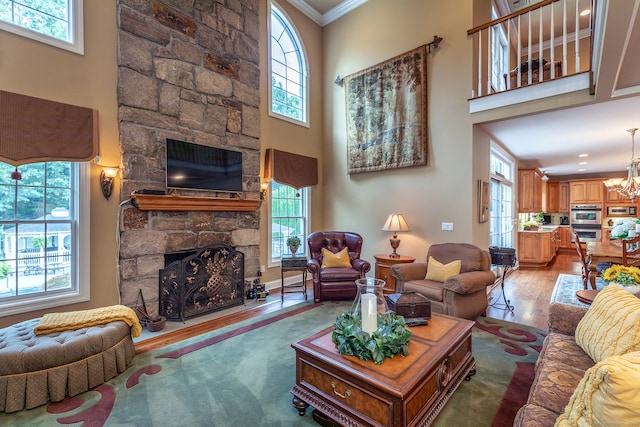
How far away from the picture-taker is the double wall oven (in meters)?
8.90

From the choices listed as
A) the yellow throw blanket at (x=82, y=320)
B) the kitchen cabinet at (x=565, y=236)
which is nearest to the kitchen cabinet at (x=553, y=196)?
the kitchen cabinet at (x=565, y=236)

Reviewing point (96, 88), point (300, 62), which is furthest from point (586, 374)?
point (300, 62)

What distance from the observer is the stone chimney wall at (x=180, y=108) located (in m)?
3.47

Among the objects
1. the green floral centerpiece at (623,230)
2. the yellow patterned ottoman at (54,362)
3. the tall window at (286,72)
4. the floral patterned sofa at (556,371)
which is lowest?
the yellow patterned ottoman at (54,362)

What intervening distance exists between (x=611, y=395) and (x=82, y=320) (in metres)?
3.27

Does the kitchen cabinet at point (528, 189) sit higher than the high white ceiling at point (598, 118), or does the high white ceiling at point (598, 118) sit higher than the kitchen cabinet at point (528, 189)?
the high white ceiling at point (598, 118)

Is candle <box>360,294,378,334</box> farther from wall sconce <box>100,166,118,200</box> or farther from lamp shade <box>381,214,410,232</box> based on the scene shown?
wall sconce <box>100,166,118,200</box>

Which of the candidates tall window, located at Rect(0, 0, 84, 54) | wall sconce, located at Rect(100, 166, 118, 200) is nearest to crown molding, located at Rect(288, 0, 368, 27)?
tall window, located at Rect(0, 0, 84, 54)

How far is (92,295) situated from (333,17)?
245 inches

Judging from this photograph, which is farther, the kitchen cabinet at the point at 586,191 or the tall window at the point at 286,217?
the kitchen cabinet at the point at 586,191

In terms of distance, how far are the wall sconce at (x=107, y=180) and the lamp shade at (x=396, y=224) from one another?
147 inches

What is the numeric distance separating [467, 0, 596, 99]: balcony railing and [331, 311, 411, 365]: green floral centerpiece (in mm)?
3352

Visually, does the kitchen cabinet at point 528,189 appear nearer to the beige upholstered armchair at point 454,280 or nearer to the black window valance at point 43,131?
the beige upholstered armchair at point 454,280

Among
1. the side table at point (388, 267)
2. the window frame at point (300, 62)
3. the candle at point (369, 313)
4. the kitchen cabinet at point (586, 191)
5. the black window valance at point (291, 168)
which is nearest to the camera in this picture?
the candle at point (369, 313)
